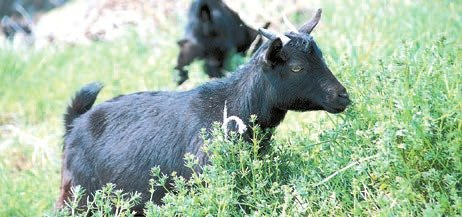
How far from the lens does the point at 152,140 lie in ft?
18.4

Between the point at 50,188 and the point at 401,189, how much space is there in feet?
10.4

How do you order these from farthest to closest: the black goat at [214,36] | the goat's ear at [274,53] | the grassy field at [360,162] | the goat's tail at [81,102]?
the black goat at [214,36], the goat's tail at [81,102], the goat's ear at [274,53], the grassy field at [360,162]

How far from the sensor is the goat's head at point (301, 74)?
198 inches

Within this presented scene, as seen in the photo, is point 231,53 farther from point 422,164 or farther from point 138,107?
point 422,164

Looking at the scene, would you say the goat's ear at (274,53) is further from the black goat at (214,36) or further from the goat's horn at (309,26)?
the black goat at (214,36)

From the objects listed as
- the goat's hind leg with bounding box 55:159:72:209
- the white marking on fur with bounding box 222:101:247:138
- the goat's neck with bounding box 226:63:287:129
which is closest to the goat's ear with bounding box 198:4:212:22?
the goat's hind leg with bounding box 55:159:72:209

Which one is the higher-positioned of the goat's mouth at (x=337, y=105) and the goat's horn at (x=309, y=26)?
the goat's horn at (x=309, y=26)

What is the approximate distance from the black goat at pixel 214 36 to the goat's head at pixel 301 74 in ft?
12.0

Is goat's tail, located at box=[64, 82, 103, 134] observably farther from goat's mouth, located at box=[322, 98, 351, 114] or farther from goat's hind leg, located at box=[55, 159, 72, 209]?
goat's mouth, located at box=[322, 98, 351, 114]

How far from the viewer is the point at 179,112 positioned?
18.3 ft

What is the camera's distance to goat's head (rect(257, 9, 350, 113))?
502 centimetres

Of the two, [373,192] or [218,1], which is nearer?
[373,192]

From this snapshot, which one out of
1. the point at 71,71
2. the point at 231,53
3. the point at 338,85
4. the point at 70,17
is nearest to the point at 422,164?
the point at 338,85

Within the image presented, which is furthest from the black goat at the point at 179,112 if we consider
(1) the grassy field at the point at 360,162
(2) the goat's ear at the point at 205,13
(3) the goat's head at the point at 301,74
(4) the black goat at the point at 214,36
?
(2) the goat's ear at the point at 205,13
